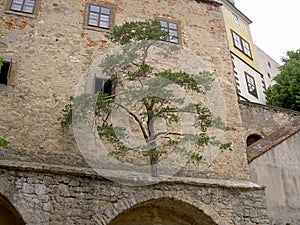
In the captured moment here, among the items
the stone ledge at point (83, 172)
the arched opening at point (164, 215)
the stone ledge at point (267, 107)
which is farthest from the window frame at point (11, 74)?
the stone ledge at point (267, 107)

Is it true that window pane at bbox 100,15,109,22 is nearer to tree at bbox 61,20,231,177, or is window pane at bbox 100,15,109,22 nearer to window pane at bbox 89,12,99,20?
window pane at bbox 89,12,99,20

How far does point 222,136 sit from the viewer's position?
370 inches

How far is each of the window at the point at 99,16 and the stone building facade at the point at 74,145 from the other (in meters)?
0.09

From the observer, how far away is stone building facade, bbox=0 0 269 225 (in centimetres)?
692

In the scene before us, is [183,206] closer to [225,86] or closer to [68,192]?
[68,192]

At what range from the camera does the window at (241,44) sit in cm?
1865

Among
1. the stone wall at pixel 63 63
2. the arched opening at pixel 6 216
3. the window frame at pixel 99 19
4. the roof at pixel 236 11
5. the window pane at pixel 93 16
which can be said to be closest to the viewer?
the arched opening at pixel 6 216

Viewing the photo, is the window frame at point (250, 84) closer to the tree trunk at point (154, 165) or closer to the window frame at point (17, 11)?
the tree trunk at point (154, 165)

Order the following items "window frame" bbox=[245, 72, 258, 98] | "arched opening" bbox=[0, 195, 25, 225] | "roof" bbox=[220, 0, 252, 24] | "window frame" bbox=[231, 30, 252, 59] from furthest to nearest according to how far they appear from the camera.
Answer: "roof" bbox=[220, 0, 252, 24]
"window frame" bbox=[231, 30, 252, 59]
"window frame" bbox=[245, 72, 258, 98]
"arched opening" bbox=[0, 195, 25, 225]

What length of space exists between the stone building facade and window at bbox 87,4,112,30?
0.30 ft

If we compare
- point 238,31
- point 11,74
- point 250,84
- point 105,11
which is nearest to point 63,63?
point 11,74

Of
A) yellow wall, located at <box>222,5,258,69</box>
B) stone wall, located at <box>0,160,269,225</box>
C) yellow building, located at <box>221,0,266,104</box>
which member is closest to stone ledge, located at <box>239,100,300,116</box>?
yellow building, located at <box>221,0,266,104</box>

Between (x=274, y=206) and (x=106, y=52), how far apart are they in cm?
609

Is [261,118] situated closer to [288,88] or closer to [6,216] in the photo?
[288,88]
